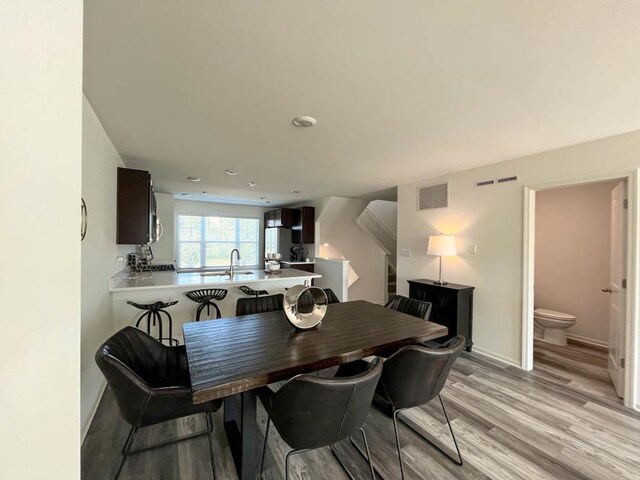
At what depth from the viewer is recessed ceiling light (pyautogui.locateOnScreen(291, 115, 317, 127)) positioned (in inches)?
82.8

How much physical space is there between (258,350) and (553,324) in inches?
166

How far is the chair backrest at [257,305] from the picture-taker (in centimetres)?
270

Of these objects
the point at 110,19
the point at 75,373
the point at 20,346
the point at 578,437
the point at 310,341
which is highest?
the point at 110,19

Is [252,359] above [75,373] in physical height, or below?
below

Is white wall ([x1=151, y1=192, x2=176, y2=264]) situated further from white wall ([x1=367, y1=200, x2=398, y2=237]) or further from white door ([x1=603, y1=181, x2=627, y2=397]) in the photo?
white door ([x1=603, y1=181, x2=627, y2=397])

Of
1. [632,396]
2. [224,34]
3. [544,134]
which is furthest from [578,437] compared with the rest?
[224,34]

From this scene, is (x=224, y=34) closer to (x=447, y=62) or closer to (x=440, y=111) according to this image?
(x=447, y=62)

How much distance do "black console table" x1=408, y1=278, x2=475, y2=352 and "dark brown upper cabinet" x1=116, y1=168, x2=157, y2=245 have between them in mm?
3663

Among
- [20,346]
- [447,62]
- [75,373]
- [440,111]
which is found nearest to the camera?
[20,346]

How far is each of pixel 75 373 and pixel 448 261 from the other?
4.05 meters

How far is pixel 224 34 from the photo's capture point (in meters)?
1.27

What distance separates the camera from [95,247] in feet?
7.32

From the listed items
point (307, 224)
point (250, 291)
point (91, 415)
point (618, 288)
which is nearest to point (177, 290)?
point (250, 291)

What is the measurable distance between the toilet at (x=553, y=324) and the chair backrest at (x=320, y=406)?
380 cm
